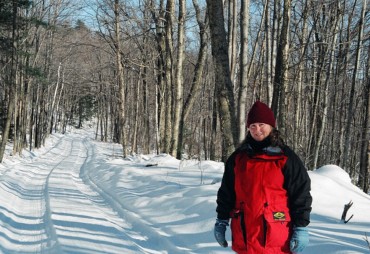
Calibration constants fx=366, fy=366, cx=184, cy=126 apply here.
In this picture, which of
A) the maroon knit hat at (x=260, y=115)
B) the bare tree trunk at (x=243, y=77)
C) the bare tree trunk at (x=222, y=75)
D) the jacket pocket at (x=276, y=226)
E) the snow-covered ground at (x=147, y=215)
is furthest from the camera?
the bare tree trunk at (x=243, y=77)

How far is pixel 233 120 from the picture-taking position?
24.1 feet

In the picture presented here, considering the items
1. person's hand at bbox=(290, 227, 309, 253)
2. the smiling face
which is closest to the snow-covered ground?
person's hand at bbox=(290, 227, 309, 253)

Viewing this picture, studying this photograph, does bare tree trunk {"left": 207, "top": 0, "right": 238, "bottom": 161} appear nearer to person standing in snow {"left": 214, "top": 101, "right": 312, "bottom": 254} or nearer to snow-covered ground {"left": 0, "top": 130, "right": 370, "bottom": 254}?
snow-covered ground {"left": 0, "top": 130, "right": 370, "bottom": 254}

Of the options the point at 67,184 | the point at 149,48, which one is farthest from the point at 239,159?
the point at 149,48

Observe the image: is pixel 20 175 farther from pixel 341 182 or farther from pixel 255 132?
pixel 255 132

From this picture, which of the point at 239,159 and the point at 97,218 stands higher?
the point at 239,159

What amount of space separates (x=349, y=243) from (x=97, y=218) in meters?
4.77

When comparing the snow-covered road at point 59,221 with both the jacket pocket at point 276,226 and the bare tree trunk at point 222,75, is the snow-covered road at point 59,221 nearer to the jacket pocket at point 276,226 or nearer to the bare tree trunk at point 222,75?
the bare tree trunk at point 222,75

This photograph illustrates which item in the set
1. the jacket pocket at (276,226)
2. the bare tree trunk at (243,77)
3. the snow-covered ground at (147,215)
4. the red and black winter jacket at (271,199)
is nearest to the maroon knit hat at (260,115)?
the red and black winter jacket at (271,199)

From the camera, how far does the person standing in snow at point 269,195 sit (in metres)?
2.98

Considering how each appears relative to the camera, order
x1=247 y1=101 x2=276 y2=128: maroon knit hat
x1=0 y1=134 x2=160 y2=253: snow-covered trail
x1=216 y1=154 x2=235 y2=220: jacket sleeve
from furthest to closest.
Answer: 1. x1=0 y1=134 x2=160 y2=253: snow-covered trail
2. x1=216 y1=154 x2=235 y2=220: jacket sleeve
3. x1=247 y1=101 x2=276 y2=128: maroon knit hat

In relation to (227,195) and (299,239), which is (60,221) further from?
(299,239)

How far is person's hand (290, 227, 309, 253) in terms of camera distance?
A: 9.75 feet

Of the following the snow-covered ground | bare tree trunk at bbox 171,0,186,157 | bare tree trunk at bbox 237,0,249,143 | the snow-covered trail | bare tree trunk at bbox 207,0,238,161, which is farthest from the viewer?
bare tree trunk at bbox 171,0,186,157
